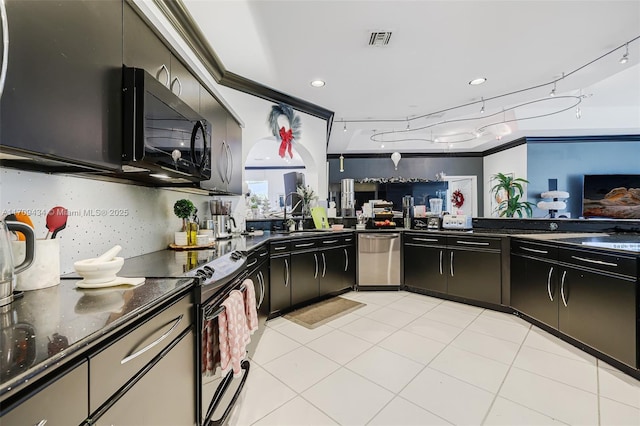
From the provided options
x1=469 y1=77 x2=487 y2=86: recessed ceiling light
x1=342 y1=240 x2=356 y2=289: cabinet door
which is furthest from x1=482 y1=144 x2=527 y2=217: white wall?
x1=342 y1=240 x2=356 y2=289: cabinet door

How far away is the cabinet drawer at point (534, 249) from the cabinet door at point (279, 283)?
249 cm

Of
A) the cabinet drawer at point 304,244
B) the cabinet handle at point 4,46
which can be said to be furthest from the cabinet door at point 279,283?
the cabinet handle at point 4,46

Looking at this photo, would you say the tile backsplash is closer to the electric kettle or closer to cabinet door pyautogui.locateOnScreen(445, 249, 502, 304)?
the electric kettle

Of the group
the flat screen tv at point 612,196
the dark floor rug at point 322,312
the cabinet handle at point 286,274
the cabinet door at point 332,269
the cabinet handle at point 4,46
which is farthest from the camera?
the flat screen tv at point 612,196

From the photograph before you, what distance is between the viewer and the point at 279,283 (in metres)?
3.05

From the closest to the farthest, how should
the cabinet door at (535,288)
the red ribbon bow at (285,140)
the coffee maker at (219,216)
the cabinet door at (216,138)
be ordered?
the cabinet door at (216,138) → the cabinet door at (535,288) → the coffee maker at (219,216) → the red ribbon bow at (285,140)

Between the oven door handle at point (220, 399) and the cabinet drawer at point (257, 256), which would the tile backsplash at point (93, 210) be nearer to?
the cabinet drawer at point (257, 256)

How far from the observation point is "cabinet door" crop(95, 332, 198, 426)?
→ 2.79 feet

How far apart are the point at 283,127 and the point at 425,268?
8.91 ft

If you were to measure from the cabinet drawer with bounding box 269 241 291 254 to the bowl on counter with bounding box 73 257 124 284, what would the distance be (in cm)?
183

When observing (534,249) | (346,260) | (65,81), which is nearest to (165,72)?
(65,81)

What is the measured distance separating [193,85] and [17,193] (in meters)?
1.21

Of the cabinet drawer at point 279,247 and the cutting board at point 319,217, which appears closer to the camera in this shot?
the cabinet drawer at point 279,247

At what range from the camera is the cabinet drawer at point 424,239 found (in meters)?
3.66
